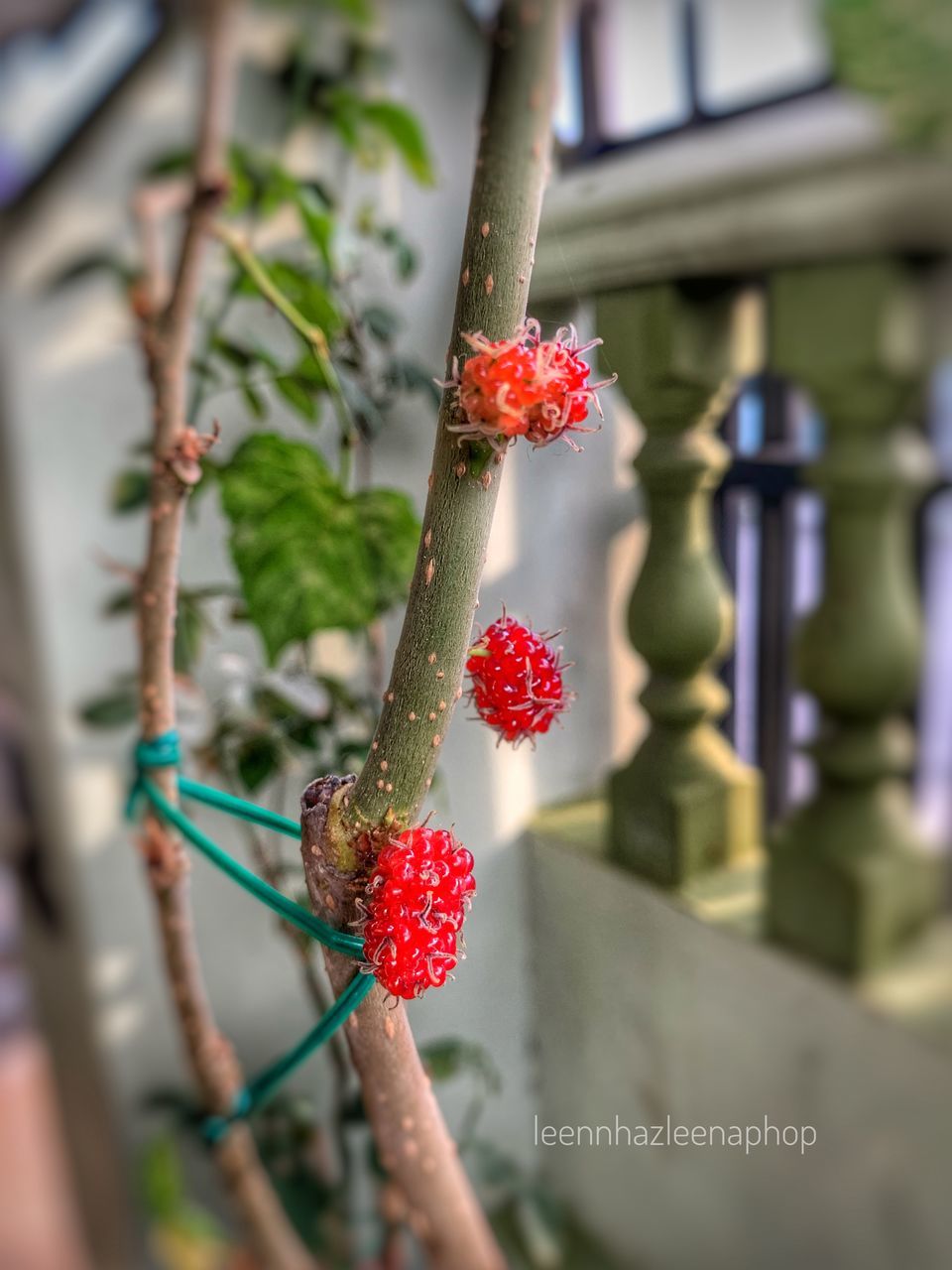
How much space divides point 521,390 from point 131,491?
452mm

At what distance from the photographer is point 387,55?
0.44 m

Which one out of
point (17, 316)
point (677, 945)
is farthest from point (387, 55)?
point (677, 945)

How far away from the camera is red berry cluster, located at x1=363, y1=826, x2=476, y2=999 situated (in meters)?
0.23

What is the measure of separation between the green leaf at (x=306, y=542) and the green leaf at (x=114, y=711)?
0.33 m

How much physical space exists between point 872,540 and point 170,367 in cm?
30

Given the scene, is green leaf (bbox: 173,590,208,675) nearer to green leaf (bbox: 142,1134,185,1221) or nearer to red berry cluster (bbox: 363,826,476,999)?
red berry cluster (bbox: 363,826,476,999)

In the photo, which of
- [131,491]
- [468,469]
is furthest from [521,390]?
[131,491]

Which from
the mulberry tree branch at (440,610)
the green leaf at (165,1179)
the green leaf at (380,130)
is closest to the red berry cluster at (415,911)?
the mulberry tree branch at (440,610)

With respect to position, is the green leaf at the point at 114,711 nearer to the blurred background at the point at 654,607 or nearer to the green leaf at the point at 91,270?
the blurred background at the point at 654,607

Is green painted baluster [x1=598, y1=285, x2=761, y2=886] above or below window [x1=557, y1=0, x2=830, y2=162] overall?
below

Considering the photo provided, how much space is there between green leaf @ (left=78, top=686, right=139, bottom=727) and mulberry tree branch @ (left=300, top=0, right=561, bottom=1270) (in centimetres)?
42

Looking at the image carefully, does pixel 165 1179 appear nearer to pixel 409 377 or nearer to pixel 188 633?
pixel 188 633

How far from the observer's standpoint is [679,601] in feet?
0.76

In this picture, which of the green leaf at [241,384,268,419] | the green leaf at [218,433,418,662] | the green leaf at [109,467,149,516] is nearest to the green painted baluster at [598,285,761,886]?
the green leaf at [218,433,418,662]
